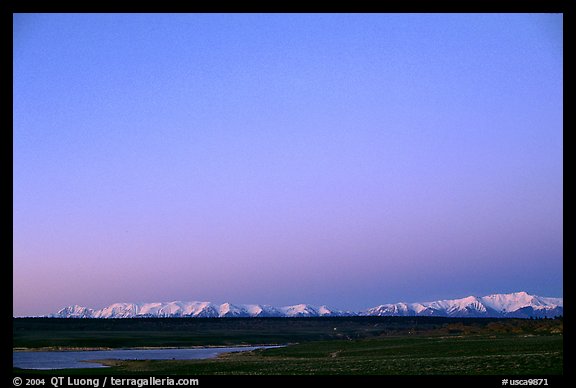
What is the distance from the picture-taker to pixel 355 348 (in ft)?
166

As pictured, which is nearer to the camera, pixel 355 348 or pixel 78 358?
pixel 78 358

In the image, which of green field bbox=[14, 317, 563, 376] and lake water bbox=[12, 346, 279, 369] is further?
lake water bbox=[12, 346, 279, 369]

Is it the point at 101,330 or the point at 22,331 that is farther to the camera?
the point at 101,330

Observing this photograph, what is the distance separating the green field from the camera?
2881 cm

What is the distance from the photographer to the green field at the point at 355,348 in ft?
94.5

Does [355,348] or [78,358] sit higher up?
[78,358]

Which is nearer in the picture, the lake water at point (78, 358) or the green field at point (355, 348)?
the green field at point (355, 348)
